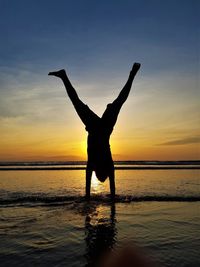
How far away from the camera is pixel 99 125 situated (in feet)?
30.7

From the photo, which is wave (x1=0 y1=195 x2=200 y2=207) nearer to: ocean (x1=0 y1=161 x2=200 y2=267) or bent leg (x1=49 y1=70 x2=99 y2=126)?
ocean (x1=0 y1=161 x2=200 y2=267)

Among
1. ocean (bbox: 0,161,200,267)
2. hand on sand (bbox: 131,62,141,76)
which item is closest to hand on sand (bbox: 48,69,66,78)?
hand on sand (bbox: 131,62,141,76)

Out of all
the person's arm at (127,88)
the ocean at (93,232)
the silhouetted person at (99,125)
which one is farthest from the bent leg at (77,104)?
the ocean at (93,232)

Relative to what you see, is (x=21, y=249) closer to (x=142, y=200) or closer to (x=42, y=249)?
(x=42, y=249)

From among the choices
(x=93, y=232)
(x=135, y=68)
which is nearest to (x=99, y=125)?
(x=135, y=68)

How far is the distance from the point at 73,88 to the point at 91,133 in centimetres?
141

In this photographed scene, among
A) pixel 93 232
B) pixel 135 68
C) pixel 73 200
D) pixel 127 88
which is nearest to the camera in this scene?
pixel 93 232

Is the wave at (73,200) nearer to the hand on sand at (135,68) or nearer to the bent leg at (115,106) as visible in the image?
the bent leg at (115,106)

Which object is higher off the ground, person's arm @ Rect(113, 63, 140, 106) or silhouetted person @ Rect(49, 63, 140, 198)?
person's arm @ Rect(113, 63, 140, 106)

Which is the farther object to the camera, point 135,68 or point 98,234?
point 135,68

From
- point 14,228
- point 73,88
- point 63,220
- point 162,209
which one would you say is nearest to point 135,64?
point 73,88

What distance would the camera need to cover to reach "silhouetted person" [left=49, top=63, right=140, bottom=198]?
30.4 feet

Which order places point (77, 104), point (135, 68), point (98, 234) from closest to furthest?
point (98, 234), point (77, 104), point (135, 68)

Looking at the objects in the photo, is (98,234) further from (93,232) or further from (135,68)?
(135,68)
